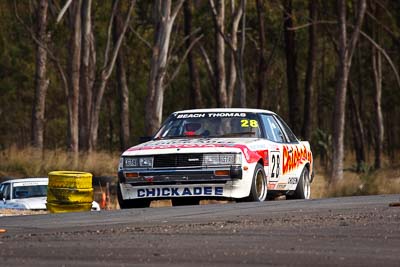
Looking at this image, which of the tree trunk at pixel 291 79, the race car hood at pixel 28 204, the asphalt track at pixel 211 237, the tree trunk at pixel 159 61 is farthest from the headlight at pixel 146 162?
the tree trunk at pixel 291 79

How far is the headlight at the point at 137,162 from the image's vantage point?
53.5 ft

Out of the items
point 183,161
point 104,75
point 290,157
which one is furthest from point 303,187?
point 104,75

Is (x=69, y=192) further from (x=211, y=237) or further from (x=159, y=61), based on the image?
(x=159, y=61)

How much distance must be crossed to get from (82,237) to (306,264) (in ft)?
9.36

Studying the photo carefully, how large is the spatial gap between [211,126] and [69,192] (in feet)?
7.19

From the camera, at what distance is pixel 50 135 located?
7281cm

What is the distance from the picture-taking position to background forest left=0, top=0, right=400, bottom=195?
120 ft

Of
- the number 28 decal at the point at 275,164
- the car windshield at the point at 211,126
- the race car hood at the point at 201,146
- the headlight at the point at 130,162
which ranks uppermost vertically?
the car windshield at the point at 211,126

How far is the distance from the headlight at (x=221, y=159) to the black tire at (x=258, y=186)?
461mm

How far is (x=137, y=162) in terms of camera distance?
53.7 ft

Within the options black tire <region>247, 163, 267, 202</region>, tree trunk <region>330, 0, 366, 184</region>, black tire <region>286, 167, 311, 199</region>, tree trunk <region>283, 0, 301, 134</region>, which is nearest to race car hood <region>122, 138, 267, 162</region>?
black tire <region>247, 163, 267, 202</region>

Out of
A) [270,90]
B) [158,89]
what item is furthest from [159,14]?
[270,90]

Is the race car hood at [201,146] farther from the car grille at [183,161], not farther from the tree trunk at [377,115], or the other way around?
the tree trunk at [377,115]

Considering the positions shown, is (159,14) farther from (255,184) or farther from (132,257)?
(132,257)
